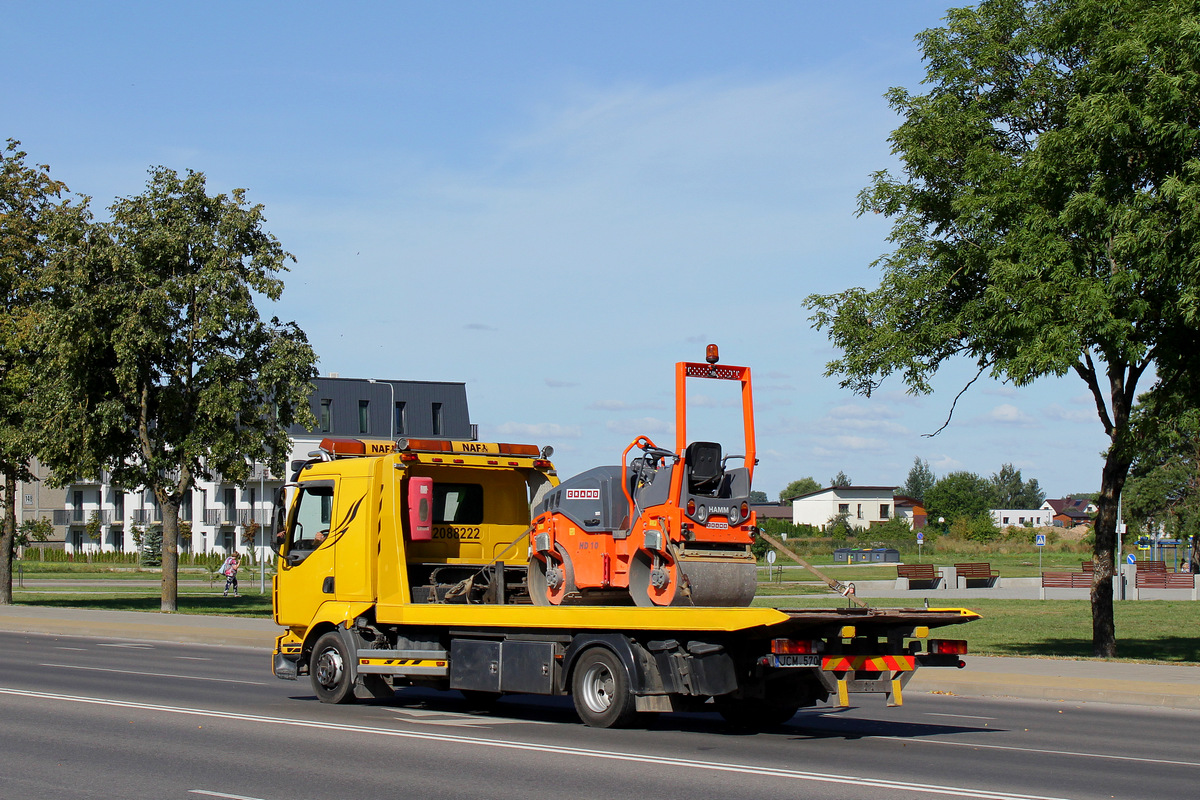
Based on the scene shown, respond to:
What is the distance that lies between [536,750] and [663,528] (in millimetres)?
2550

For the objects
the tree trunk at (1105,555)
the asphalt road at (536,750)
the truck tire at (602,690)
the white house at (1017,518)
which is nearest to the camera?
the asphalt road at (536,750)

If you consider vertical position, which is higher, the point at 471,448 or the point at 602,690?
the point at 471,448

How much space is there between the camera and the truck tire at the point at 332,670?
46.0ft

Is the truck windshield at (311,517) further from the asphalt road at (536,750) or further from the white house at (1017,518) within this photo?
the white house at (1017,518)

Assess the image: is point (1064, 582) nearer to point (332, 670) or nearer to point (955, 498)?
point (332, 670)

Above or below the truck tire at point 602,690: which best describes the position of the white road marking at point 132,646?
below

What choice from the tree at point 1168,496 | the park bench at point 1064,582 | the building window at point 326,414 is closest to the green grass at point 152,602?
the building window at point 326,414

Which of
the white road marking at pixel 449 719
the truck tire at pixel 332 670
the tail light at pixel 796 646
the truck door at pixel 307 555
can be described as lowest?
the white road marking at pixel 449 719

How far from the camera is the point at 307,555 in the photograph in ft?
49.3

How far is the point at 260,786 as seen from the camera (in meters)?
8.87

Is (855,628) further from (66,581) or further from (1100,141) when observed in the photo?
(66,581)

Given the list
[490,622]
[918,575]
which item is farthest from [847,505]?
[490,622]

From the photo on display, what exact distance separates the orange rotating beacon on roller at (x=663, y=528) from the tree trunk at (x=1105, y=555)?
35.1ft

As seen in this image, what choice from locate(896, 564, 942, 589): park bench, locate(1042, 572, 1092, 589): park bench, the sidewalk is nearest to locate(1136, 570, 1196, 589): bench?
locate(1042, 572, 1092, 589): park bench
